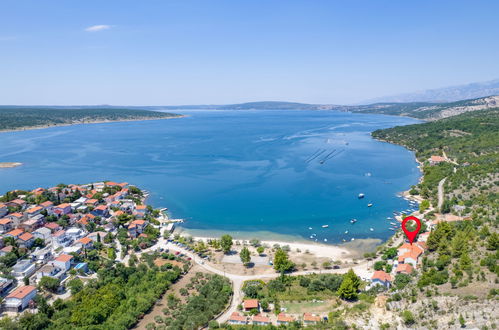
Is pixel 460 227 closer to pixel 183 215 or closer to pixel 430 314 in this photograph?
pixel 430 314

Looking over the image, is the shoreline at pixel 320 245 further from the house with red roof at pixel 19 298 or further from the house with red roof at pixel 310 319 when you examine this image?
the house with red roof at pixel 19 298

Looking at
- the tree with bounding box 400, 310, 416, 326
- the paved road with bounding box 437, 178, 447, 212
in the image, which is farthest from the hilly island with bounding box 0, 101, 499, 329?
the paved road with bounding box 437, 178, 447, 212

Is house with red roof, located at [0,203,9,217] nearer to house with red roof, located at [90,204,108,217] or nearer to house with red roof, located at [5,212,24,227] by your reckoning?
house with red roof, located at [5,212,24,227]

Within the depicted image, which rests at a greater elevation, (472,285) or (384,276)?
(472,285)

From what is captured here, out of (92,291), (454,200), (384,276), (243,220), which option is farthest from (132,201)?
(454,200)

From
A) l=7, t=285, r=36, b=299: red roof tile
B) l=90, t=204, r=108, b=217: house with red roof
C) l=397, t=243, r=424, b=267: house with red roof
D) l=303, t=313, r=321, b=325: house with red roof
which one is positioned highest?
l=90, t=204, r=108, b=217: house with red roof

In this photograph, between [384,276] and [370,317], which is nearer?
[370,317]
